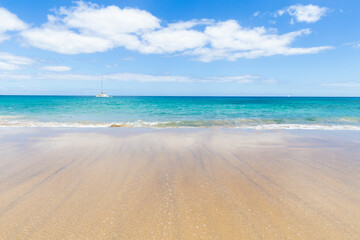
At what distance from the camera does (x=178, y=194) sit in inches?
138

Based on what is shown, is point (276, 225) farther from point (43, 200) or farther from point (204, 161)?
point (43, 200)

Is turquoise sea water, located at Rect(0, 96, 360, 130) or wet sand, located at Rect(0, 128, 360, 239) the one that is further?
turquoise sea water, located at Rect(0, 96, 360, 130)

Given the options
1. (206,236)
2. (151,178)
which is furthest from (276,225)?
(151,178)

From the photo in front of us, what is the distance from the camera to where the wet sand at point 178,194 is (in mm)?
2621

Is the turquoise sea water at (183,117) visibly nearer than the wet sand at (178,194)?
No

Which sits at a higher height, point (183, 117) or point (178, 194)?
point (183, 117)

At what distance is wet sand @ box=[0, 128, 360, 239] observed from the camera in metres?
2.62

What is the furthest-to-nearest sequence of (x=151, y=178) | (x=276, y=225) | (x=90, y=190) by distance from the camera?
(x=151, y=178) → (x=90, y=190) → (x=276, y=225)

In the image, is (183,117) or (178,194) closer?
(178,194)

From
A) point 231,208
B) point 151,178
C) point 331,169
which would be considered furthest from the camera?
point 331,169

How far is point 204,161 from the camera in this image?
5398 mm

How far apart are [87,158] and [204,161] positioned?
344 cm

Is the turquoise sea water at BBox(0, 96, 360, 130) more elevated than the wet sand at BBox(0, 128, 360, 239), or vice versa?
the turquoise sea water at BBox(0, 96, 360, 130)

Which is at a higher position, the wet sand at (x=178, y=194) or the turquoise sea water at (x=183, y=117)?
the turquoise sea water at (x=183, y=117)
